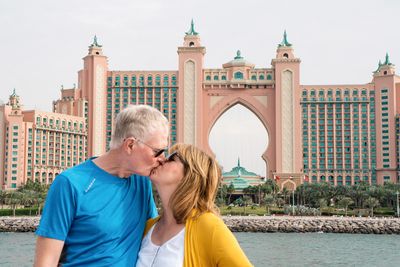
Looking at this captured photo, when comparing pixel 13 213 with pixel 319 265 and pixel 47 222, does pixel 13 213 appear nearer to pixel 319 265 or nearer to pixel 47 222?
pixel 319 265

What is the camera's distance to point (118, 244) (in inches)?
137

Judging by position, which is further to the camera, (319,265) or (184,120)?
(184,120)

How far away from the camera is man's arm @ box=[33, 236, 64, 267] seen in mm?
3268

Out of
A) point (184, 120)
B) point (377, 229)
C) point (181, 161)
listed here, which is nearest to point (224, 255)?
point (181, 161)

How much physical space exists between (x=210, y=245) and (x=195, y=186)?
0.34 meters

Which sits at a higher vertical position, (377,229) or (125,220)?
(125,220)

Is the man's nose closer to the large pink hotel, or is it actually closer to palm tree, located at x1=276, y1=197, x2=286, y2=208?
palm tree, located at x1=276, y1=197, x2=286, y2=208

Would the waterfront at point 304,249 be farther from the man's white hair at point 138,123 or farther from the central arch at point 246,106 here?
the central arch at point 246,106

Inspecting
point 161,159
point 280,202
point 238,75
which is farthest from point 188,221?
point 238,75

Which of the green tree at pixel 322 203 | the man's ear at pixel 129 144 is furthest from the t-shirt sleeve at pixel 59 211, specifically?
the green tree at pixel 322 203

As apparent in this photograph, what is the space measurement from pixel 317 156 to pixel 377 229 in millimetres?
43562

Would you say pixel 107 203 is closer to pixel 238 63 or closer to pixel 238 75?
pixel 238 75

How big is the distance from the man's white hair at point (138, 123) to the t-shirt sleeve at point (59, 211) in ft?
1.39

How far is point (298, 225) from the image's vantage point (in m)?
56.6
